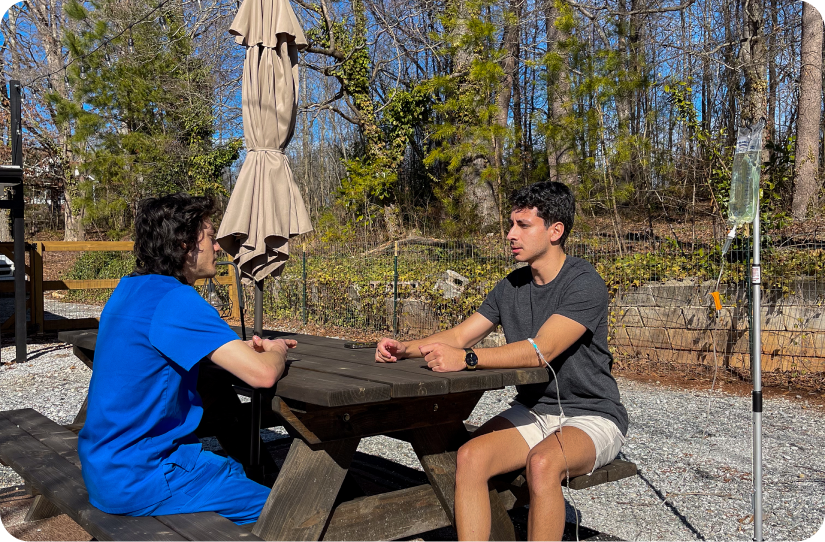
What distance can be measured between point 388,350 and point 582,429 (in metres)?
0.83

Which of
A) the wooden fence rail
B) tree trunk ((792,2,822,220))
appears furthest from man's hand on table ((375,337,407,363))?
tree trunk ((792,2,822,220))

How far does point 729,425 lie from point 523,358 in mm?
3927

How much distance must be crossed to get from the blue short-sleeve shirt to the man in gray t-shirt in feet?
2.80

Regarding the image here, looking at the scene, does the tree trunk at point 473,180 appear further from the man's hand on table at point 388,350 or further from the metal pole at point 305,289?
the man's hand on table at point 388,350

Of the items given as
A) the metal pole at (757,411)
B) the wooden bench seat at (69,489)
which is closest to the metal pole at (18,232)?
the wooden bench seat at (69,489)

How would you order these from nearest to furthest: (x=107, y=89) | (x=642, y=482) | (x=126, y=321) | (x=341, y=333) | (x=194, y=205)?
(x=126, y=321), (x=194, y=205), (x=642, y=482), (x=341, y=333), (x=107, y=89)

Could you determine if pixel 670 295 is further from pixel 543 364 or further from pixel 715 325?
pixel 543 364

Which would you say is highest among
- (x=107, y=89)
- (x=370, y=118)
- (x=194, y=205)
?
(x=107, y=89)

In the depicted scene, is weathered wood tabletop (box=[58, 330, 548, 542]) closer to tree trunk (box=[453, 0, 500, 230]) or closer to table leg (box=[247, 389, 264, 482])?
table leg (box=[247, 389, 264, 482])

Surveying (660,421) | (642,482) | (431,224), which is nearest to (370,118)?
(431,224)

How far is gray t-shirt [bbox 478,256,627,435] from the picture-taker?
277cm

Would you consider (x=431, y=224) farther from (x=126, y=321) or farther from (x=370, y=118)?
(x=126, y=321)

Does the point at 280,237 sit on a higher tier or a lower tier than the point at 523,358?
higher

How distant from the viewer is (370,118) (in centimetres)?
1656
